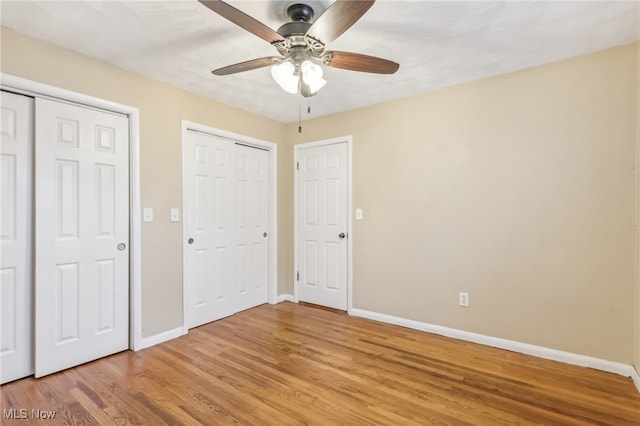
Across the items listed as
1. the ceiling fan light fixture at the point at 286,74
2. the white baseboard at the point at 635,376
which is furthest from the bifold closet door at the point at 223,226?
the white baseboard at the point at 635,376

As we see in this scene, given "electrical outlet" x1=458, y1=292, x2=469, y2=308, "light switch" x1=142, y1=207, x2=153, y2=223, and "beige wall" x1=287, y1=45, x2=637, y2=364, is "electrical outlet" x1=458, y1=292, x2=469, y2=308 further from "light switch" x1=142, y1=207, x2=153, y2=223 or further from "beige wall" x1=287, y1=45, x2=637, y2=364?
"light switch" x1=142, y1=207, x2=153, y2=223

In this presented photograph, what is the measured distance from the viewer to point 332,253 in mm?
3791

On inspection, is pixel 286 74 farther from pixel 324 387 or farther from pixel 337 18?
pixel 324 387

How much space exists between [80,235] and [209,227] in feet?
3.76

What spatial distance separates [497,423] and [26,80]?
3.68 meters

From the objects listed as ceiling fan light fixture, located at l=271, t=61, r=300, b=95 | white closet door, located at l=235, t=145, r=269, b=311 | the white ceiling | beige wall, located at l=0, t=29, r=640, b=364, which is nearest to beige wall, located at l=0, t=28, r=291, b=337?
beige wall, located at l=0, t=29, r=640, b=364

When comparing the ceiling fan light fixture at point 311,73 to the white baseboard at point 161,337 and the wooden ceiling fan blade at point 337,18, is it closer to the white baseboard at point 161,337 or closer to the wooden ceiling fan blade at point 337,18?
the wooden ceiling fan blade at point 337,18

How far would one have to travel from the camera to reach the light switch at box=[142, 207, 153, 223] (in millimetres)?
2740

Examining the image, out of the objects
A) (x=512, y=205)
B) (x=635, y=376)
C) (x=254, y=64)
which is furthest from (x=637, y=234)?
(x=254, y=64)

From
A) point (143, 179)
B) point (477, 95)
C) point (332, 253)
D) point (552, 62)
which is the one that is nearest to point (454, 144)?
point (477, 95)

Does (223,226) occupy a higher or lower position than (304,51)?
lower

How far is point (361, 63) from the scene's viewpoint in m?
1.92

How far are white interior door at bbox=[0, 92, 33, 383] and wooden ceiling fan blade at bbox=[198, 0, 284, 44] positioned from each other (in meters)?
1.77

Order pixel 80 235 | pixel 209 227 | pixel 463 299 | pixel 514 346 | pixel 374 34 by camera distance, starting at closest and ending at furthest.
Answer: pixel 374 34 → pixel 80 235 → pixel 514 346 → pixel 463 299 → pixel 209 227
